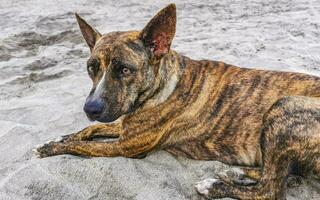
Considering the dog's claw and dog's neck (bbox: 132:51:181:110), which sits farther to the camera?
the dog's claw

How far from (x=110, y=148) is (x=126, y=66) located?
2.39 feet

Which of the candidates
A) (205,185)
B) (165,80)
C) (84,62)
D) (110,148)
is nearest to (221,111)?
(165,80)

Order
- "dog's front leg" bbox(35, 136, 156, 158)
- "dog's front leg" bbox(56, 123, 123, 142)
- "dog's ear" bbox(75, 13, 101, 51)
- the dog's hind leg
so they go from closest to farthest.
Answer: the dog's hind leg, "dog's front leg" bbox(35, 136, 156, 158), "dog's ear" bbox(75, 13, 101, 51), "dog's front leg" bbox(56, 123, 123, 142)

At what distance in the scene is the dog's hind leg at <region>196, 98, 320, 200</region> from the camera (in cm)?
398

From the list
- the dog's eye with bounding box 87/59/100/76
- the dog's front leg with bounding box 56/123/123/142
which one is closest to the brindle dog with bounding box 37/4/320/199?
the dog's eye with bounding box 87/59/100/76

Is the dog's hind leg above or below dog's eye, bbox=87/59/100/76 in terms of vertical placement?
below

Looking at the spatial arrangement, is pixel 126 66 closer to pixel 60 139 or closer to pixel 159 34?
pixel 159 34

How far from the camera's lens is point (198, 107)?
4.71m

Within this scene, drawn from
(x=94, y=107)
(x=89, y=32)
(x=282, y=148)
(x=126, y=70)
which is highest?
(x=89, y=32)

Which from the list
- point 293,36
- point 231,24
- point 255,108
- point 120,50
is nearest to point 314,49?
point 293,36

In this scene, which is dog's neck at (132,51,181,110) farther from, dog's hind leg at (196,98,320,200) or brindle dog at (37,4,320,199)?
dog's hind leg at (196,98,320,200)

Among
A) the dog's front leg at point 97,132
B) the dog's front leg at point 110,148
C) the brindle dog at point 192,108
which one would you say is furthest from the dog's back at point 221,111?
the dog's front leg at point 97,132

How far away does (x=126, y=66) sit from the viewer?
4395 millimetres

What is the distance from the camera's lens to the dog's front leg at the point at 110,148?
455cm
